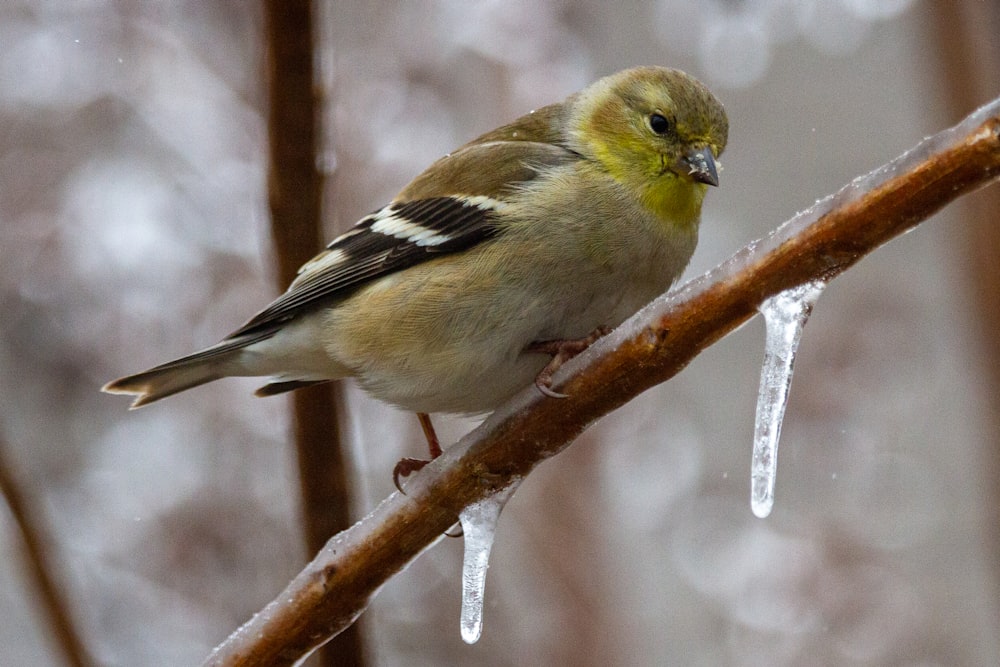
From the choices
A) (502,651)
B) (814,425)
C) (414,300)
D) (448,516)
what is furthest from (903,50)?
(448,516)

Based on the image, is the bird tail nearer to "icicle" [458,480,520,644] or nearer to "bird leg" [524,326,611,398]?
"bird leg" [524,326,611,398]

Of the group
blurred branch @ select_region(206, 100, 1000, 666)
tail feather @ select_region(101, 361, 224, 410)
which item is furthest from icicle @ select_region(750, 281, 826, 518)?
tail feather @ select_region(101, 361, 224, 410)

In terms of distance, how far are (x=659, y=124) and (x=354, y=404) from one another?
9.80 feet

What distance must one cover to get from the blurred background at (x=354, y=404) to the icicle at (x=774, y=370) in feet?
8.65

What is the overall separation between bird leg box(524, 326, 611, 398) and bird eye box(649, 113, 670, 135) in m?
0.76

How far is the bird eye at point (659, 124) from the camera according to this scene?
343cm

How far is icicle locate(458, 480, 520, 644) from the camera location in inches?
96.0

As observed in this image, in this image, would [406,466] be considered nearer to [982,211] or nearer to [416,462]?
[416,462]

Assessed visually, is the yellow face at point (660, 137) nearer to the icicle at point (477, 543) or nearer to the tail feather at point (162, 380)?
the icicle at point (477, 543)

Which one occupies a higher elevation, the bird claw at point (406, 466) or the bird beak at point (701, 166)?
the bird beak at point (701, 166)

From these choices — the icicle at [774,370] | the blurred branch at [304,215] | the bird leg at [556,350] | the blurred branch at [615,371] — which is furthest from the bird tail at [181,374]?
the icicle at [774,370]

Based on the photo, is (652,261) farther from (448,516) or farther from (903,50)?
(903,50)

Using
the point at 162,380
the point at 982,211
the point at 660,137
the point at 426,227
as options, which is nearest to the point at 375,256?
the point at 426,227

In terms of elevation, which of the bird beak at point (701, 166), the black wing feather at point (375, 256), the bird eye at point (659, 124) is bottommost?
the black wing feather at point (375, 256)
